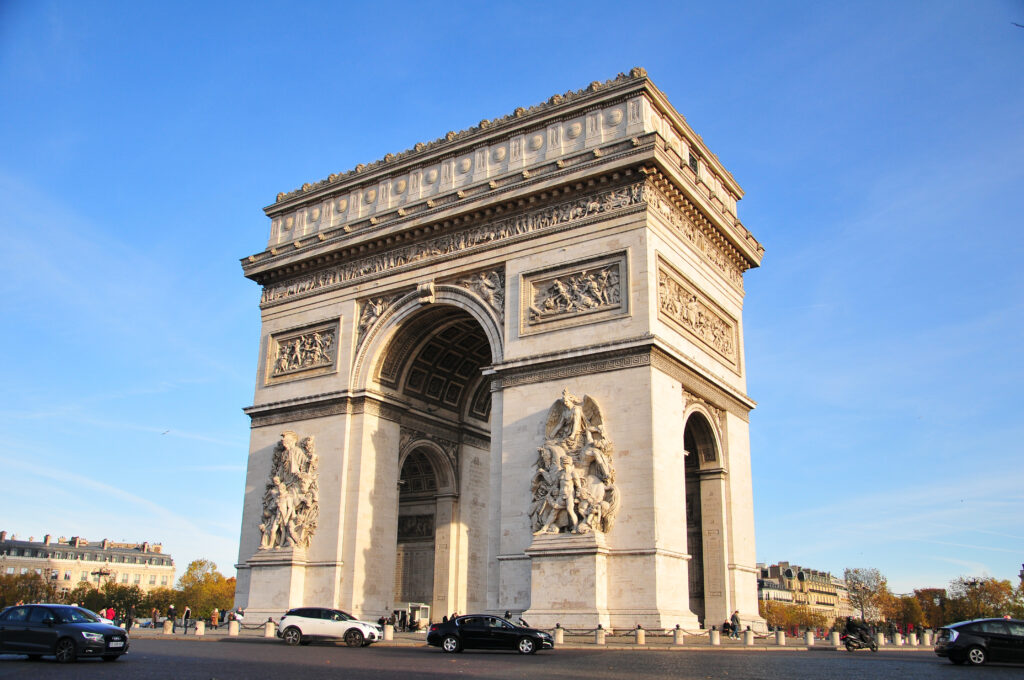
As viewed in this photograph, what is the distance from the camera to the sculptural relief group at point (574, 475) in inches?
909

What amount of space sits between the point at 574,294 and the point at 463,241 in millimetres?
4927

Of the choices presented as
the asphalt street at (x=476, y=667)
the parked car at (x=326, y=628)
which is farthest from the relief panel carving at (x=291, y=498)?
the asphalt street at (x=476, y=667)

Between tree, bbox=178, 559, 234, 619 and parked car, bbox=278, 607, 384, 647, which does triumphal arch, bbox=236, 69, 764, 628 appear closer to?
parked car, bbox=278, 607, 384, 647

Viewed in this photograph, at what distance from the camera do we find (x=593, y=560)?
73.7 feet

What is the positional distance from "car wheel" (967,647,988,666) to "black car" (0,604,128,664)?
1645 cm

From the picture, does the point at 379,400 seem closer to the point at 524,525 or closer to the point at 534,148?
the point at 524,525

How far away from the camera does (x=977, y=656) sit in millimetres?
17547

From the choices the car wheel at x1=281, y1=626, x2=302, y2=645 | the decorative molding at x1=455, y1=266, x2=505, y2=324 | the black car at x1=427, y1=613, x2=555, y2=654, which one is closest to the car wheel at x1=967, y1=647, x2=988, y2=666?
the black car at x1=427, y1=613, x2=555, y2=654

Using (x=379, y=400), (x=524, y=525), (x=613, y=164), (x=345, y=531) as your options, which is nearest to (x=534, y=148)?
(x=613, y=164)

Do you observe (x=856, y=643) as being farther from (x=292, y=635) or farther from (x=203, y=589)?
(x=203, y=589)

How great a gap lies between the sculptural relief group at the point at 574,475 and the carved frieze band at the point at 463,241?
5642 millimetres

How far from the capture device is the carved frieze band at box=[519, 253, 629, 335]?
24.8 metres

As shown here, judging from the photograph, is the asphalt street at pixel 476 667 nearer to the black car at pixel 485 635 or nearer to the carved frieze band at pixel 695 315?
the black car at pixel 485 635

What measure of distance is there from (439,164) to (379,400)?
8424 millimetres
